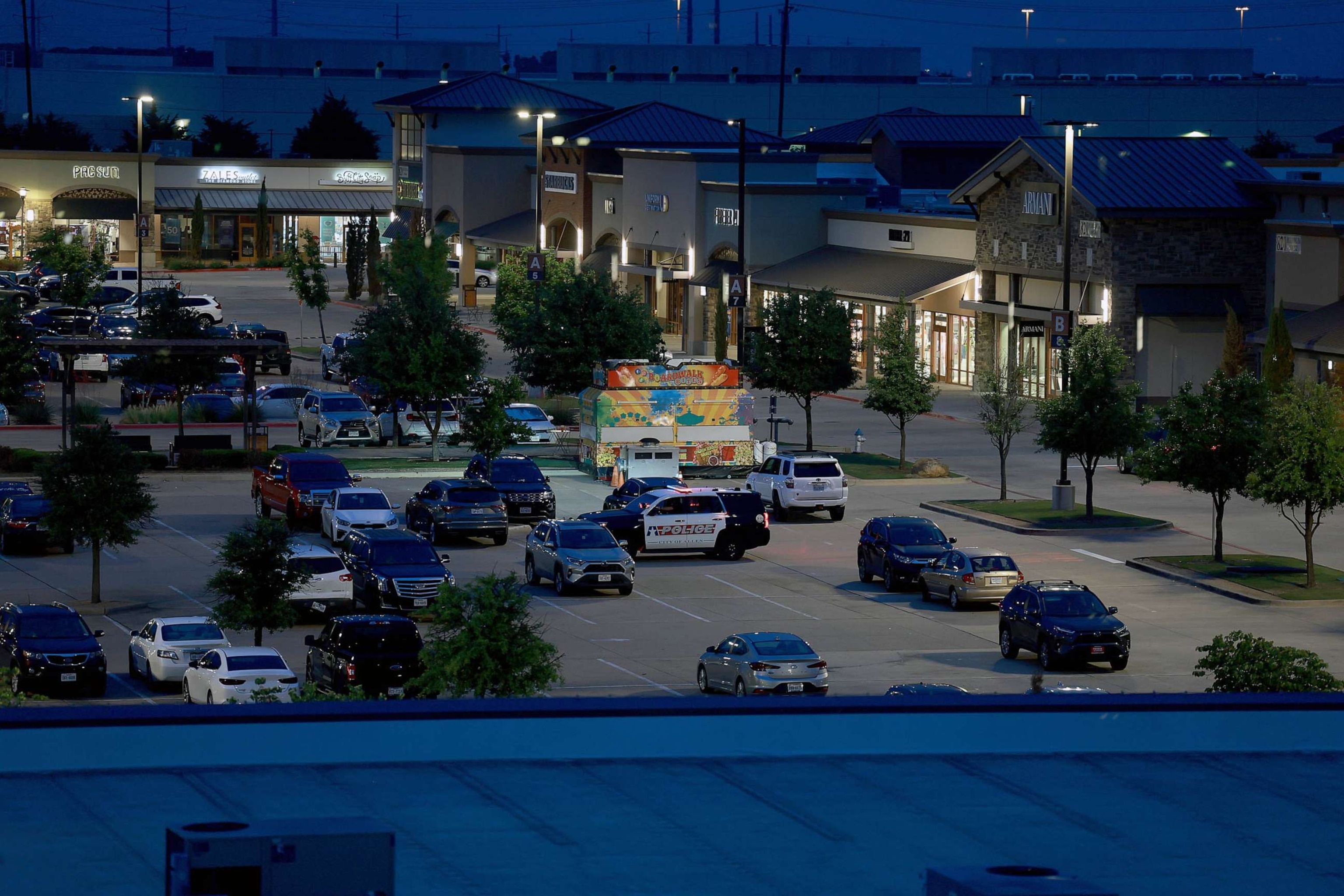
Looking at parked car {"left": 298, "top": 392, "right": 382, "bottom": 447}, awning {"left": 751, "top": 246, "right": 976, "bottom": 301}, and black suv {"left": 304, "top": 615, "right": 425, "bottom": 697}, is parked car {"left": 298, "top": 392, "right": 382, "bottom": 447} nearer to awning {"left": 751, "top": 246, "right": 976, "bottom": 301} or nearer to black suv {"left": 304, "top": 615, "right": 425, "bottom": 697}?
awning {"left": 751, "top": 246, "right": 976, "bottom": 301}

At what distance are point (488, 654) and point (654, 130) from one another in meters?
80.6

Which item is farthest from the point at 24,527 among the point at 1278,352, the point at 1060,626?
the point at 1278,352

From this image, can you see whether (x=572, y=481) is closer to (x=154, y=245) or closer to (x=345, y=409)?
(x=345, y=409)

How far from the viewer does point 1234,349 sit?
207ft

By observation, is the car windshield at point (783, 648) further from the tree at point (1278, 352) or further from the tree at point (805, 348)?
the tree at point (1278, 352)

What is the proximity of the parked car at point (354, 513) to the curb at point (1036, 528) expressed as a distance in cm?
1377

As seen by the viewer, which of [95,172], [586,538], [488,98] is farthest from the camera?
[95,172]

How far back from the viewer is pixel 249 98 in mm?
163000

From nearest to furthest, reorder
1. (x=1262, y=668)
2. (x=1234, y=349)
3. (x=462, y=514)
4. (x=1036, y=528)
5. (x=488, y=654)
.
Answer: (x=1262, y=668), (x=488, y=654), (x=462, y=514), (x=1036, y=528), (x=1234, y=349)

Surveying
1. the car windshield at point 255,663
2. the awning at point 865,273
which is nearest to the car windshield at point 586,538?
the car windshield at point 255,663

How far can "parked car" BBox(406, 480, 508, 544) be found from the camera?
141 feet

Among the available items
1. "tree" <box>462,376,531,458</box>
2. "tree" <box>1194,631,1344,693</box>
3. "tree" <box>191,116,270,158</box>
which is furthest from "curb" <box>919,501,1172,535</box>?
"tree" <box>191,116,270,158</box>

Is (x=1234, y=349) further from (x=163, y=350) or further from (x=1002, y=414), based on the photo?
(x=163, y=350)

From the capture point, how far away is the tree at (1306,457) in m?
37.4
